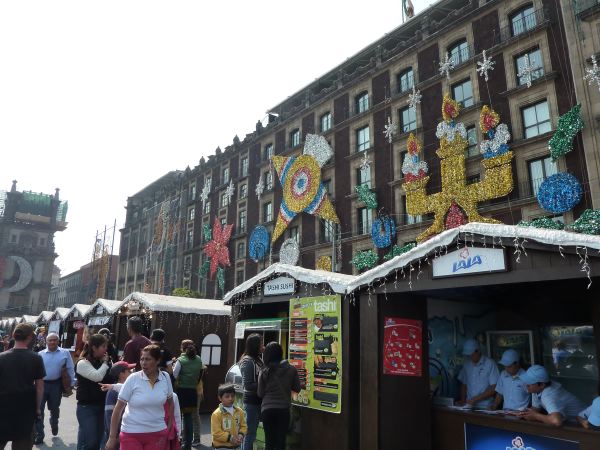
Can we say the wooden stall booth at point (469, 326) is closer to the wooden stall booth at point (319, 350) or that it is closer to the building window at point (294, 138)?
the wooden stall booth at point (319, 350)

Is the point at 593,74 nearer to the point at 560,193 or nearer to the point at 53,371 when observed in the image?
the point at 560,193

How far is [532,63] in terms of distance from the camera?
865 inches

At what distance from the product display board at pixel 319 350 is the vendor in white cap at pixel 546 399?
287cm

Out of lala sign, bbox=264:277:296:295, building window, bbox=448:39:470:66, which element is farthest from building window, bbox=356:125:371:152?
lala sign, bbox=264:277:296:295

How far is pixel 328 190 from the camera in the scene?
32281mm

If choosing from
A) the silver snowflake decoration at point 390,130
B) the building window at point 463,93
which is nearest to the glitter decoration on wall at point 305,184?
the silver snowflake decoration at point 390,130

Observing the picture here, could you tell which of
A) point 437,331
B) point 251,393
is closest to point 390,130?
point 437,331

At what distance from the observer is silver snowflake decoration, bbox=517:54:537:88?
70.9ft

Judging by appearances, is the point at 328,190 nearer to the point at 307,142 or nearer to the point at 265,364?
the point at 307,142

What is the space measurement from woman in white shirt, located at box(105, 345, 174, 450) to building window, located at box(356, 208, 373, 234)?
24523 mm

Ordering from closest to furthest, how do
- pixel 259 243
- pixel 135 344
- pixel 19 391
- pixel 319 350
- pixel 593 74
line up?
pixel 19 391
pixel 135 344
pixel 319 350
pixel 593 74
pixel 259 243

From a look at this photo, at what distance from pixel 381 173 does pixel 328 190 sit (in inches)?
198

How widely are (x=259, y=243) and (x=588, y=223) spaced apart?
2455cm

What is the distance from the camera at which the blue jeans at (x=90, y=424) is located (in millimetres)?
6027
